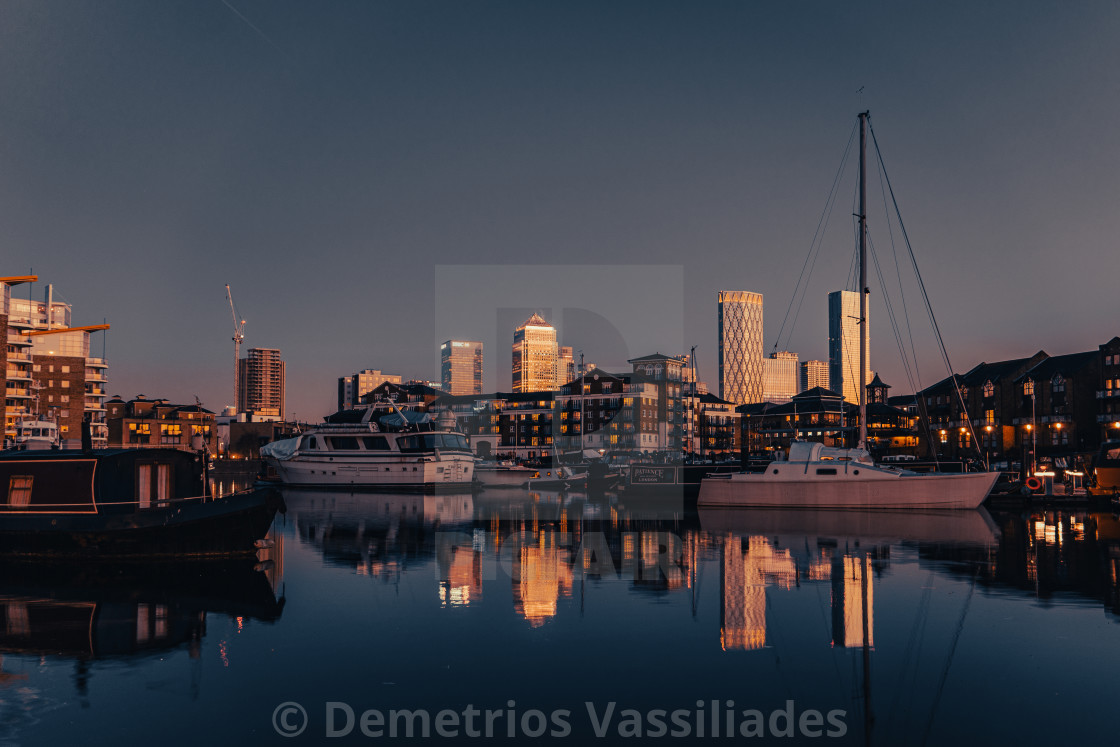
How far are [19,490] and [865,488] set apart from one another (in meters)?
41.1

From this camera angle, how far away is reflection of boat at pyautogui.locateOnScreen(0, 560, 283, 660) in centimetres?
1586

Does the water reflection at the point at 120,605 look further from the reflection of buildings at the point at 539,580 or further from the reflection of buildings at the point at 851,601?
the reflection of buildings at the point at 851,601

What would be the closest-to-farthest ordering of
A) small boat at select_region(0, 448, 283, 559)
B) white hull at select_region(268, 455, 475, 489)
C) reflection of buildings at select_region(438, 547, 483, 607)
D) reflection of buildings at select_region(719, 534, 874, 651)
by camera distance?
reflection of buildings at select_region(719, 534, 874, 651) < reflection of buildings at select_region(438, 547, 483, 607) < small boat at select_region(0, 448, 283, 559) < white hull at select_region(268, 455, 475, 489)

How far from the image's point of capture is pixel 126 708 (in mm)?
11945

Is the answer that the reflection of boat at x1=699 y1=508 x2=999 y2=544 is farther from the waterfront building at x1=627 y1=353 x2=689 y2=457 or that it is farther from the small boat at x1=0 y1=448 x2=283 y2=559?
the waterfront building at x1=627 y1=353 x2=689 y2=457

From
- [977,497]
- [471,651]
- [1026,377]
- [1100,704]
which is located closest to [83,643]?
[471,651]

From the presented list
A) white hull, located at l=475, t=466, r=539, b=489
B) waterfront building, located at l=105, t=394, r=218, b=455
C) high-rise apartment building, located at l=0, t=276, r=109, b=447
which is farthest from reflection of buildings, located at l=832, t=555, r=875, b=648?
waterfront building, located at l=105, t=394, r=218, b=455

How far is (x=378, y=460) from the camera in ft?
257

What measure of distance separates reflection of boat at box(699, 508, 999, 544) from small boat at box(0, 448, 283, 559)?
22354 mm

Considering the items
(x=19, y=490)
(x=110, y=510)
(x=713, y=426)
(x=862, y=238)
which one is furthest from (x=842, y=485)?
(x=713, y=426)

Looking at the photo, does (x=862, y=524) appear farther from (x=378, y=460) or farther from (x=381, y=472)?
(x=378, y=460)

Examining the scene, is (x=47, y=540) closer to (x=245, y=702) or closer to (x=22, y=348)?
(x=245, y=702)

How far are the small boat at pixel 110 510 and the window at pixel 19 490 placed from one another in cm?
→ 3

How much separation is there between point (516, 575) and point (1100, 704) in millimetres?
15519
